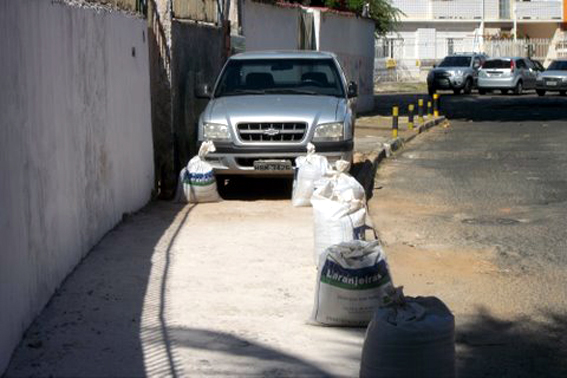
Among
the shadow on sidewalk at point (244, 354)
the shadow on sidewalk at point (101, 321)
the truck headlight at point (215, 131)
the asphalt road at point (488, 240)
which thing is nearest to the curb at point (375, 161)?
the asphalt road at point (488, 240)

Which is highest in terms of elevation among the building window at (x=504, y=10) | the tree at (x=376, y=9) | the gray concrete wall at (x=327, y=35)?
the building window at (x=504, y=10)

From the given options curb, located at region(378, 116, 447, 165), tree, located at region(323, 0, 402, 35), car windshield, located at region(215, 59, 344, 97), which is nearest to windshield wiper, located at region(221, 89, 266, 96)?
car windshield, located at region(215, 59, 344, 97)

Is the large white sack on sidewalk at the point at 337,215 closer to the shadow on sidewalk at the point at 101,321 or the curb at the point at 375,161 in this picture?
the shadow on sidewalk at the point at 101,321

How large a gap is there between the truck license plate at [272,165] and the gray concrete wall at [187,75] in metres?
1.77

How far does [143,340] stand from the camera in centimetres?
672

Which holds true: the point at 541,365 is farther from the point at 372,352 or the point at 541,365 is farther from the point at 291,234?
the point at 291,234

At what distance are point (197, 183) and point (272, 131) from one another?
3.71 ft

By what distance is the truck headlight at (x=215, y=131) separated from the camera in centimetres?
1317

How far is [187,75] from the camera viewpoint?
607 inches

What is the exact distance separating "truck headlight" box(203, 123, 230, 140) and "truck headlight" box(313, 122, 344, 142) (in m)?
1.07

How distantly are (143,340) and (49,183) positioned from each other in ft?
5.09

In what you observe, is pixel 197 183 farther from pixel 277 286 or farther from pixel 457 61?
pixel 457 61

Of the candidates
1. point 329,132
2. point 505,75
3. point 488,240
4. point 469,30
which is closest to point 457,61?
point 505,75

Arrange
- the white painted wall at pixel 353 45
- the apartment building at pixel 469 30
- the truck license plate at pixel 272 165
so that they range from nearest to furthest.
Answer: the truck license plate at pixel 272 165
the white painted wall at pixel 353 45
the apartment building at pixel 469 30
